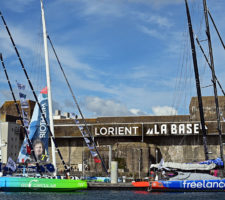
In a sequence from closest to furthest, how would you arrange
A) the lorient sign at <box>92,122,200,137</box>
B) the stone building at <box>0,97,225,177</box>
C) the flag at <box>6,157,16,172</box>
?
the flag at <box>6,157,16,172</box>, the stone building at <box>0,97,225,177</box>, the lorient sign at <box>92,122,200,137</box>

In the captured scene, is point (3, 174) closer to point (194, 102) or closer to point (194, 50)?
point (194, 50)

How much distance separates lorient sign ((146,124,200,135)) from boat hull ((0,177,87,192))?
25.5 meters

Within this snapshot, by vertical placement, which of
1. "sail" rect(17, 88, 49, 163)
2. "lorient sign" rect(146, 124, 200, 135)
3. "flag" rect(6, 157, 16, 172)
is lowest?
"flag" rect(6, 157, 16, 172)

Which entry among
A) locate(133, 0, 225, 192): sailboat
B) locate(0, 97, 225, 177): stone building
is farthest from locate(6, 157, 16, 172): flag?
locate(0, 97, 225, 177): stone building

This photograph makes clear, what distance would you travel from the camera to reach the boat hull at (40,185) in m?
37.2

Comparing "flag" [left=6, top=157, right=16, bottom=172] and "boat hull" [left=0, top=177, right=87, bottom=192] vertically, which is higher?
"flag" [left=6, top=157, right=16, bottom=172]

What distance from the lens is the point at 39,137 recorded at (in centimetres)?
4025

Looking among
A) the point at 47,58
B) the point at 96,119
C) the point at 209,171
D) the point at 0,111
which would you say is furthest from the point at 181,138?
the point at 0,111

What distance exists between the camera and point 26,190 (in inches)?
1492

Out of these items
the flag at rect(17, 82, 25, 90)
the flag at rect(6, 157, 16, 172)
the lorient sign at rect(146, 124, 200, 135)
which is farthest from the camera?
the lorient sign at rect(146, 124, 200, 135)

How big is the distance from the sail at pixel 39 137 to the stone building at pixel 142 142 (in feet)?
47.2

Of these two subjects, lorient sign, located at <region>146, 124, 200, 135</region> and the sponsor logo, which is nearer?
the sponsor logo

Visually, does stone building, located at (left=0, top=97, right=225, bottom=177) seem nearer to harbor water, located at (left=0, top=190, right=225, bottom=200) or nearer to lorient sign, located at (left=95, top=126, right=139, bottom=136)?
lorient sign, located at (left=95, top=126, right=139, bottom=136)

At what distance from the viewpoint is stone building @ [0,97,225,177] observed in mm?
56688
